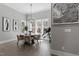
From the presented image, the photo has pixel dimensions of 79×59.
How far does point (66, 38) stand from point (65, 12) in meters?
0.95

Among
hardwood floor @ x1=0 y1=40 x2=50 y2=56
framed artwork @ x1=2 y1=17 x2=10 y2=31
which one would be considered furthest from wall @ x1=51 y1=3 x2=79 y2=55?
framed artwork @ x1=2 y1=17 x2=10 y2=31

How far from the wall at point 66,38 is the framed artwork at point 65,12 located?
0.22 m

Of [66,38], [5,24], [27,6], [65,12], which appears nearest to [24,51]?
[66,38]

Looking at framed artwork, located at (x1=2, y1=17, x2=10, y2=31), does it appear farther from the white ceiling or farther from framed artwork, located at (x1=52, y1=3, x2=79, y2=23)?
framed artwork, located at (x1=52, y1=3, x2=79, y2=23)

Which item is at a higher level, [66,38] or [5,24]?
[5,24]

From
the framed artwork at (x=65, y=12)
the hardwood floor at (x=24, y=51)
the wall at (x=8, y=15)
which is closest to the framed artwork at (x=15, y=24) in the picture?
the wall at (x=8, y=15)

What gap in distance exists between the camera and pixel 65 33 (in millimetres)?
3258

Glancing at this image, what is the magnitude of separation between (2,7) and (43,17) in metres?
3.31

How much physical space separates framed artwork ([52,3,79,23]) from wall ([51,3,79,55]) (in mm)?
219

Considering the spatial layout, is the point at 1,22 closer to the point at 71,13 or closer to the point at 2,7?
the point at 2,7

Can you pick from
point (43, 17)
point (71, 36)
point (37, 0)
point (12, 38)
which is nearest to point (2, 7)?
point (12, 38)

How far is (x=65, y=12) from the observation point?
10.8ft

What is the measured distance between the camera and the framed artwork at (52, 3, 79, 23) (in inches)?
121

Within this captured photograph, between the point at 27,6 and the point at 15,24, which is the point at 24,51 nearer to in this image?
the point at 27,6
